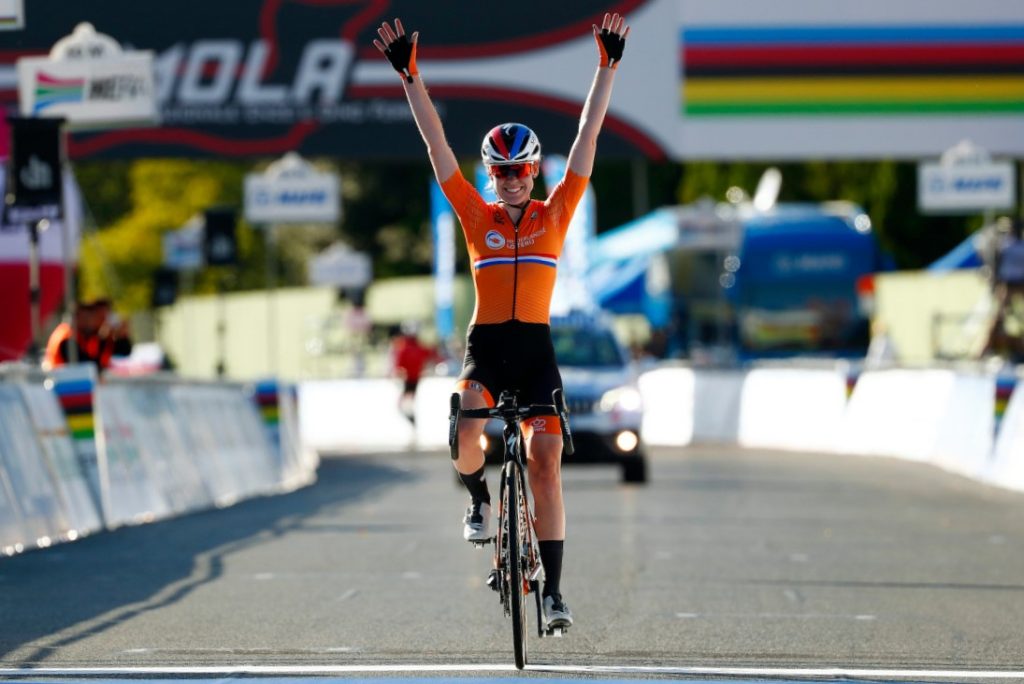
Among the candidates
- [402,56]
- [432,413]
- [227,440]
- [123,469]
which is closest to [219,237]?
[432,413]

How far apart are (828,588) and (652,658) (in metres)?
3.41

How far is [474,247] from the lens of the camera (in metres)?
9.30

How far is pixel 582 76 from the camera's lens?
27.1 meters

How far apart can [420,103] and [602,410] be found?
13.6 m

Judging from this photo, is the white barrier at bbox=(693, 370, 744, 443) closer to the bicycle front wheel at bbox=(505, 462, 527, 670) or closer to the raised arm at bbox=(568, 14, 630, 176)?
the raised arm at bbox=(568, 14, 630, 176)

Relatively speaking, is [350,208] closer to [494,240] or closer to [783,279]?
[783,279]

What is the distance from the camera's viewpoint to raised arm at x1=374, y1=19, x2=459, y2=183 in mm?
9375

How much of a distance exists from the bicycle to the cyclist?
0.06 meters

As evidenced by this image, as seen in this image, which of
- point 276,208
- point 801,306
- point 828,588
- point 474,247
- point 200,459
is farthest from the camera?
point 801,306

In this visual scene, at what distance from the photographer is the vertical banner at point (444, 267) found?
53500mm

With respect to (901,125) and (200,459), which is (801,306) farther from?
(200,459)

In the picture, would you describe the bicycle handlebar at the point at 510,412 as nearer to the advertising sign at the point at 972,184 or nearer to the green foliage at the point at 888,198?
the advertising sign at the point at 972,184

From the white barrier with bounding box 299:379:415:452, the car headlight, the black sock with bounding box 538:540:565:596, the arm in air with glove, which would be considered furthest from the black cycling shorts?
the white barrier with bounding box 299:379:415:452

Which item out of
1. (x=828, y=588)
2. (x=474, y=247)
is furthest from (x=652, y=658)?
(x=828, y=588)
